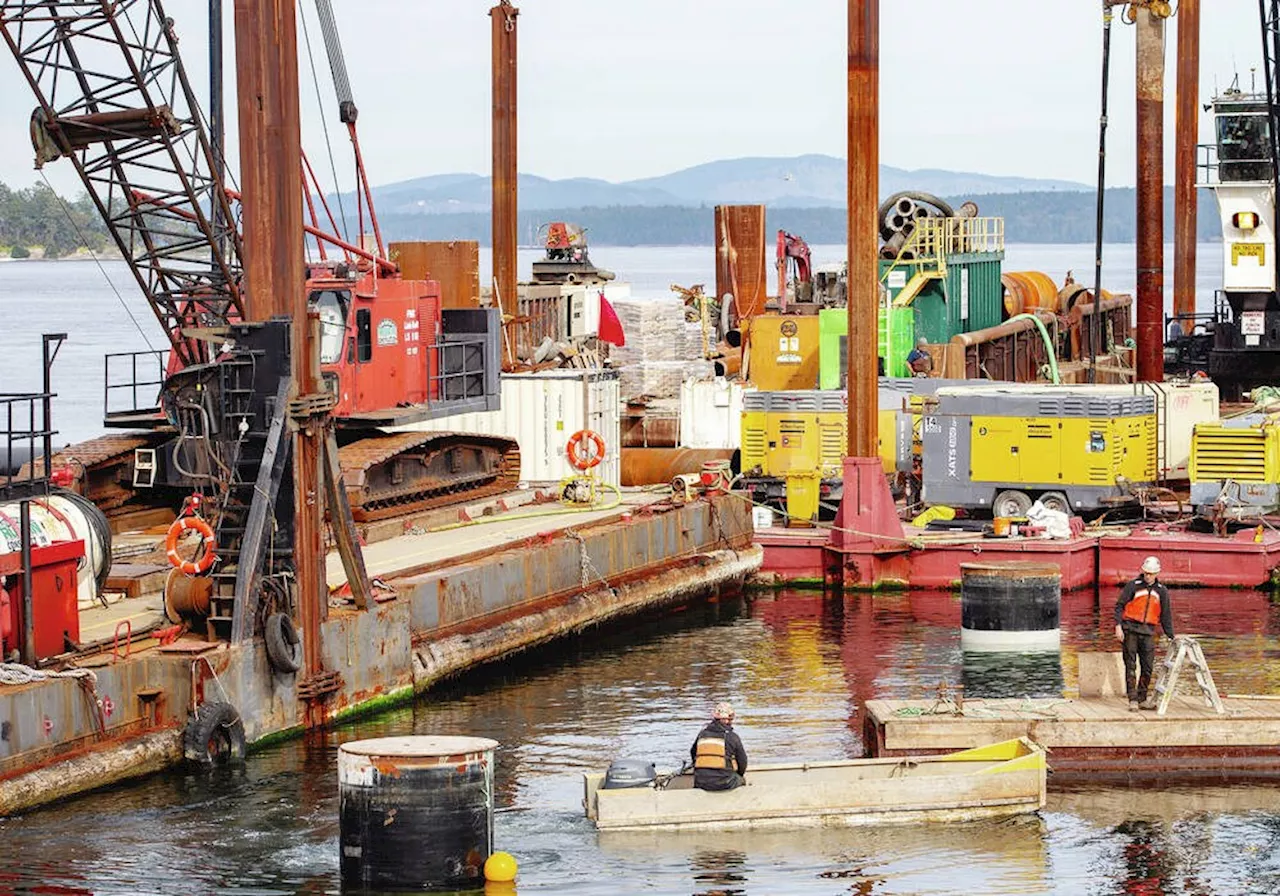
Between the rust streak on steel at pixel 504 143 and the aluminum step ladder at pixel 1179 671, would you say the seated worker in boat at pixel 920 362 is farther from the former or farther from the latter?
the aluminum step ladder at pixel 1179 671

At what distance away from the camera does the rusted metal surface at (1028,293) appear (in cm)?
5750

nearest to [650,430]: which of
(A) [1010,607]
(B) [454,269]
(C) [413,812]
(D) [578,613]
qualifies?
(B) [454,269]

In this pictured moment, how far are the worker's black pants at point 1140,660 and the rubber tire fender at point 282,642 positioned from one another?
28.1ft

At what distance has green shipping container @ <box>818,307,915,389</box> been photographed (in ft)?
145

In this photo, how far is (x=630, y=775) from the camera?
2059 cm

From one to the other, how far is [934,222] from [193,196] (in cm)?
2053

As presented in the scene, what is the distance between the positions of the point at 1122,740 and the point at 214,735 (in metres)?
8.99

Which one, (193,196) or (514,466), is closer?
(193,196)

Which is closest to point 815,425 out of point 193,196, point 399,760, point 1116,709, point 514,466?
point 514,466

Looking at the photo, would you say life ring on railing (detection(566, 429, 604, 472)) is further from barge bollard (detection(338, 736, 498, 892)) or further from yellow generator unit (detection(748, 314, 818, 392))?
barge bollard (detection(338, 736, 498, 892))

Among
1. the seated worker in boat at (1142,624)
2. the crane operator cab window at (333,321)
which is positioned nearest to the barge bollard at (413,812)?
the seated worker in boat at (1142,624)

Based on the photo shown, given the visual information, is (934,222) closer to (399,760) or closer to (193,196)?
(193,196)

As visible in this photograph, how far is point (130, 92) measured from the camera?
33.2 metres

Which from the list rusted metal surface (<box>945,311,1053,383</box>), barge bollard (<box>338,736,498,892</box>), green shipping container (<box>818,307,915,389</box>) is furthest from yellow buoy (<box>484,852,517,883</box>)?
rusted metal surface (<box>945,311,1053,383</box>)
